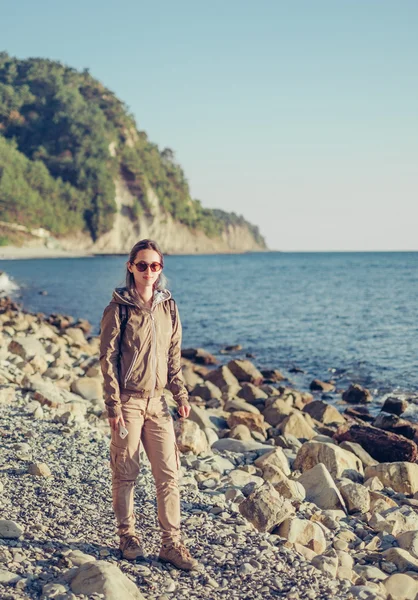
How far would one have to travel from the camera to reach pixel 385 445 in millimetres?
9812

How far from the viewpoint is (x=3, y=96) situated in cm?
12700

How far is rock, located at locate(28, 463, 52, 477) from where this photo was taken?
637 centimetres

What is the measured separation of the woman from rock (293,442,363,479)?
3.41 m

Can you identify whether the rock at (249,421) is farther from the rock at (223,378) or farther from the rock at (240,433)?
the rock at (223,378)

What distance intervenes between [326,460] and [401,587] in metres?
3.03

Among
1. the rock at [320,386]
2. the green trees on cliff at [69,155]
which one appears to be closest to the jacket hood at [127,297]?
the rock at [320,386]

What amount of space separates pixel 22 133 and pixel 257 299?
3806 inches

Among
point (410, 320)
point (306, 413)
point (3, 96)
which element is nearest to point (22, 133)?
point (3, 96)

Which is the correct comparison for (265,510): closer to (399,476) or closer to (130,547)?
(130,547)

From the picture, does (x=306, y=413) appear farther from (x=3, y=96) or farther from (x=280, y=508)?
(x=3, y=96)

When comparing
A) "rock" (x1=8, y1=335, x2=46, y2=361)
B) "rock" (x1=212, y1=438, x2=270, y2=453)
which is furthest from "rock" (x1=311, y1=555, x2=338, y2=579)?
"rock" (x1=8, y1=335, x2=46, y2=361)

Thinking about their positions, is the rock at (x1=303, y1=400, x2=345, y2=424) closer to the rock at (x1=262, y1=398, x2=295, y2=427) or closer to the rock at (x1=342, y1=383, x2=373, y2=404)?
the rock at (x1=262, y1=398, x2=295, y2=427)

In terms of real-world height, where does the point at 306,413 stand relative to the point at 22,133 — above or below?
below

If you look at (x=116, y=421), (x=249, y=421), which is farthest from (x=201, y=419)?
(x=116, y=421)
